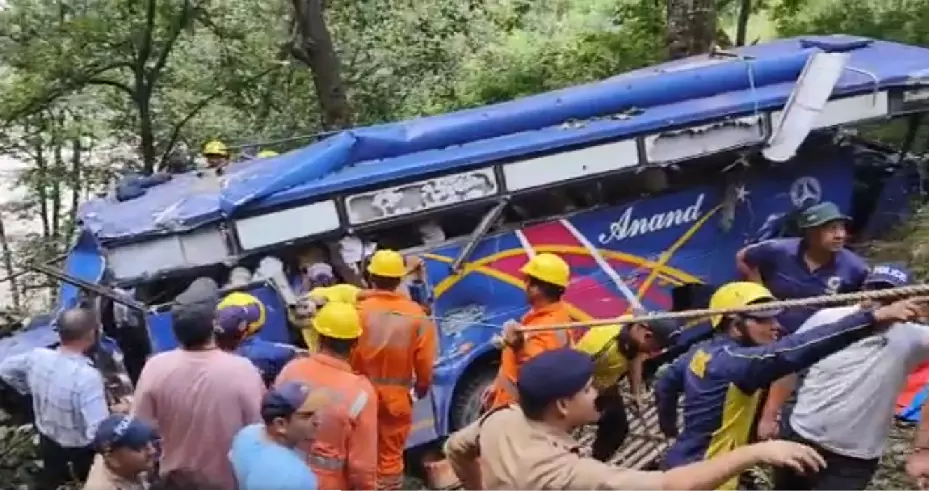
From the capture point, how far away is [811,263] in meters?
5.79

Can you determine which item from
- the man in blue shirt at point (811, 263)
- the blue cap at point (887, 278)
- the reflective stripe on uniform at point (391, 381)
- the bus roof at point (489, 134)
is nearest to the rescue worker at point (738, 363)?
the blue cap at point (887, 278)

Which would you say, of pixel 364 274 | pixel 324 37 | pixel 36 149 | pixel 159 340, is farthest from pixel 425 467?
pixel 36 149

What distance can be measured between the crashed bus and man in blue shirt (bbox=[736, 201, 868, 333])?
131cm

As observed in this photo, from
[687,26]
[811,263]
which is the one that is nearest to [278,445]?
[811,263]

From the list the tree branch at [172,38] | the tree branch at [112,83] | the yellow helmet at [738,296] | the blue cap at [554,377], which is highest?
the tree branch at [172,38]

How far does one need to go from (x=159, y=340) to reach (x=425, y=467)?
176cm

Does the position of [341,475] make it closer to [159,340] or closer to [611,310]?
[159,340]

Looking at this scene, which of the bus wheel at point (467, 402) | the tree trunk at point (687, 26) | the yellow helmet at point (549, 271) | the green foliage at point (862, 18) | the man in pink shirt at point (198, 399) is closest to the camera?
the man in pink shirt at point (198, 399)

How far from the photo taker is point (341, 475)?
467 centimetres

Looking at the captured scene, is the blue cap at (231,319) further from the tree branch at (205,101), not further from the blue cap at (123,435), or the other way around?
the tree branch at (205,101)

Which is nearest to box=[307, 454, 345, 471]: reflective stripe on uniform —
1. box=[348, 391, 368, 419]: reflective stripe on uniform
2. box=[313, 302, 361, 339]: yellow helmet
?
box=[348, 391, 368, 419]: reflective stripe on uniform

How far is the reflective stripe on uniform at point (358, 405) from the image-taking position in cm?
454

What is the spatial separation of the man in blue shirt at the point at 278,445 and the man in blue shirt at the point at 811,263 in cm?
253

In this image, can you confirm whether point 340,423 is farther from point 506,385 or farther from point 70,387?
point 70,387
